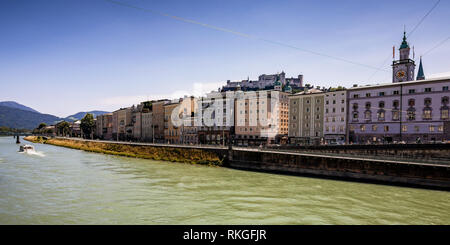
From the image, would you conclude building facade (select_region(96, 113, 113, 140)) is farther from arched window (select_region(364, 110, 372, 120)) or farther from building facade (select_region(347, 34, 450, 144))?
arched window (select_region(364, 110, 372, 120))

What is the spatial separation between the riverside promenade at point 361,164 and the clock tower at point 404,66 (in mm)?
47114

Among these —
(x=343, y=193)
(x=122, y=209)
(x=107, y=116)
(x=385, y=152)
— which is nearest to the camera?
(x=122, y=209)

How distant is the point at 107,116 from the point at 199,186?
141852mm

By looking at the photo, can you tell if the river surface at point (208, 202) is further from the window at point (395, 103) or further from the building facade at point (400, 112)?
the window at point (395, 103)

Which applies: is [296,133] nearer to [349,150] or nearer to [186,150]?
[349,150]

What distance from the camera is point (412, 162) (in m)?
28.5

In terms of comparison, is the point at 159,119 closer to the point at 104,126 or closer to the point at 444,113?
the point at 104,126

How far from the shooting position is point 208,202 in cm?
2023

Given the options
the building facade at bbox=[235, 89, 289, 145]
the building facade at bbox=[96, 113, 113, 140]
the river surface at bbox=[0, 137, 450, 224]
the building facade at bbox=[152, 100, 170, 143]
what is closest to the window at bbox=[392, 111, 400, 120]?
the building facade at bbox=[235, 89, 289, 145]

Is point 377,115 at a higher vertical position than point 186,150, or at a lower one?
higher

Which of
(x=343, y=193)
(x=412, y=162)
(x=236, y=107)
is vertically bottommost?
(x=343, y=193)

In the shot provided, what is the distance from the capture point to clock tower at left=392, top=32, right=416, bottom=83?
7869 cm

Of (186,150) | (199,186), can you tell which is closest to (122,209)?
(199,186)

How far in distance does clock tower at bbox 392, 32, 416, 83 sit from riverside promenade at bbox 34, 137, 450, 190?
47114mm
